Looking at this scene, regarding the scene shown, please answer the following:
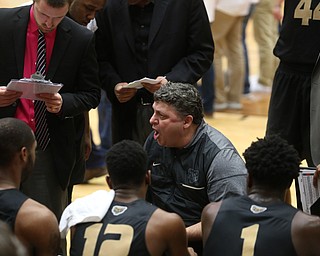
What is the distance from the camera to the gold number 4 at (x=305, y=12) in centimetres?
534

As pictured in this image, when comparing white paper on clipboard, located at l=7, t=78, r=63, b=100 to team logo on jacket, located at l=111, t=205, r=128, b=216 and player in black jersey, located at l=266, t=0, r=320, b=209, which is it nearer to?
team logo on jacket, located at l=111, t=205, r=128, b=216

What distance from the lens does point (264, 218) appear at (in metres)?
3.88

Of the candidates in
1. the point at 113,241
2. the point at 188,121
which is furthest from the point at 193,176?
the point at 113,241

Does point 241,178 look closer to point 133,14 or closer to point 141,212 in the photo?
point 141,212

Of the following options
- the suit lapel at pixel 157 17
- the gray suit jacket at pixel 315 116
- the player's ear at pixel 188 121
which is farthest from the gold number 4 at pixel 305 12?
the player's ear at pixel 188 121

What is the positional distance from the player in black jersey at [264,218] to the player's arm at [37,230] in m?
0.64

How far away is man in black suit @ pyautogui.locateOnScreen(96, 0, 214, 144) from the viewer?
5664 millimetres

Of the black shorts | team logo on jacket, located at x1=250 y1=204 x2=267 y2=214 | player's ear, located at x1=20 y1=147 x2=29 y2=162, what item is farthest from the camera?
the black shorts

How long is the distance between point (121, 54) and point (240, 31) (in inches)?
173

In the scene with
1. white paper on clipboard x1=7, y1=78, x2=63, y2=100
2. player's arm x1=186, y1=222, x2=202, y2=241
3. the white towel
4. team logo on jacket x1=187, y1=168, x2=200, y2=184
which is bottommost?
player's arm x1=186, y1=222, x2=202, y2=241

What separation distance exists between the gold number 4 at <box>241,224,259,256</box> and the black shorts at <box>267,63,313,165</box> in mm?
1750

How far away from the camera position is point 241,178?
473 cm

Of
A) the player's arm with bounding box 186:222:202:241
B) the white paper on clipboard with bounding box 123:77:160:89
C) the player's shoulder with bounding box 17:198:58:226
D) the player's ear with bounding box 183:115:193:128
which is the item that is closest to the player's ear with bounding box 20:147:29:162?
the player's shoulder with bounding box 17:198:58:226

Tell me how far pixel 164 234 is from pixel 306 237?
0.57m
